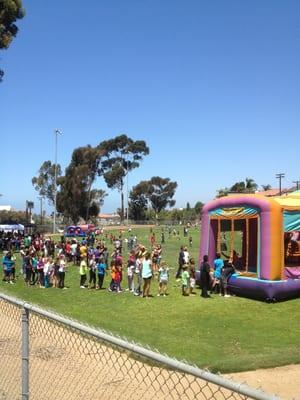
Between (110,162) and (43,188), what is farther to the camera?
(43,188)

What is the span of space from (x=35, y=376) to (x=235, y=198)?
11634 mm

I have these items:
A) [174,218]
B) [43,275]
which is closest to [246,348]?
[43,275]

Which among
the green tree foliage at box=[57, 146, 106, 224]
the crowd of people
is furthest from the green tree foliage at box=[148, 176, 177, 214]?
the crowd of people

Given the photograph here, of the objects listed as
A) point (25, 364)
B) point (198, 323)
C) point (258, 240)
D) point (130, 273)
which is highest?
point (258, 240)

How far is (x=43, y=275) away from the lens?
2069 cm

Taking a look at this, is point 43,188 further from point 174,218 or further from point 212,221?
point 212,221

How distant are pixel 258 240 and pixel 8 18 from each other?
25.4 m

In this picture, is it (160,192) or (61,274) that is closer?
(61,274)

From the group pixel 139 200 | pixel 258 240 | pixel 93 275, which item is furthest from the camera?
pixel 139 200

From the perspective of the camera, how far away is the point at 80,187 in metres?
78.2

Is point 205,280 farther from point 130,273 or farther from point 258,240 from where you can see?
point 130,273

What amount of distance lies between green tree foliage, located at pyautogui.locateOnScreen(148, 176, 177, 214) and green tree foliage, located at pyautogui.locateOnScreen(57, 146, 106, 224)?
21.4m

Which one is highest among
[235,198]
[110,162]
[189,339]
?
[110,162]

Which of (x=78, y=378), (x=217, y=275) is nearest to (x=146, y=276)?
(x=217, y=275)
